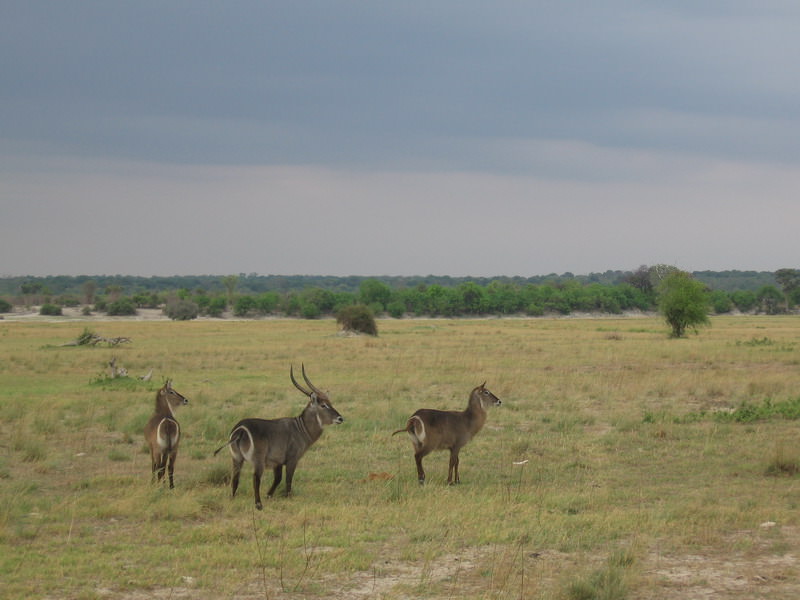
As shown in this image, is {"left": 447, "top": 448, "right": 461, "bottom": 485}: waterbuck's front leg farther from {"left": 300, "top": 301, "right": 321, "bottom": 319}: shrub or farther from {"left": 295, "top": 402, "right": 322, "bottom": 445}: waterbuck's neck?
{"left": 300, "top": 301, "right": 321, "bottom": 319}: shrub

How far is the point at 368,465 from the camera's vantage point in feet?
41.0

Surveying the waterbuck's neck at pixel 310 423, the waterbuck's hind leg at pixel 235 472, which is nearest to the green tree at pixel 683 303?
the waterbuck's neck at pixel 310 423

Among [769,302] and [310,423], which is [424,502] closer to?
[310,423]

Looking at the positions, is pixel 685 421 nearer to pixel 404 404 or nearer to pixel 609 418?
pixel 609 418

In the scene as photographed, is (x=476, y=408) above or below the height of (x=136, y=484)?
above

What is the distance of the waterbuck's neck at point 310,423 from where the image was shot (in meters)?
10.4

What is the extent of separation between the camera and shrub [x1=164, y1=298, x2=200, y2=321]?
91.7 metres

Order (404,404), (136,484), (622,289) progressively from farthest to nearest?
(622,289) < (404,404) < (136,484)

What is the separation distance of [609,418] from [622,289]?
332 ft

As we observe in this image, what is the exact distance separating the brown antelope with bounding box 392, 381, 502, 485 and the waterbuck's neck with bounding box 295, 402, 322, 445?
1.11m

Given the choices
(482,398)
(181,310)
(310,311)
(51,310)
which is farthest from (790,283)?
(482,398)

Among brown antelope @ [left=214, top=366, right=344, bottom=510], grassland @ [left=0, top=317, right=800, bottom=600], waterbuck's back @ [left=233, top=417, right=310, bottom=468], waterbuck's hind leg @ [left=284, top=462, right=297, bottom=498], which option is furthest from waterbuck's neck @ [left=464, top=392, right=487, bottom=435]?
waterbuck's hind leg @ [left=284, top=462, right=297, bottom=498]

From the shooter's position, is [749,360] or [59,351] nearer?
[749,360]

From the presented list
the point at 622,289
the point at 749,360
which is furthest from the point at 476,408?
the point at 622,289
